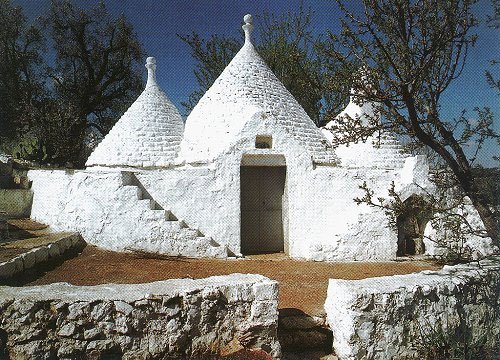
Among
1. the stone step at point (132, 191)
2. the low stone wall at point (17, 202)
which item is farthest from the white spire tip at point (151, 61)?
the low stone wall at point (17, 202)

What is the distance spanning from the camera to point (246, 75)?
11719mm

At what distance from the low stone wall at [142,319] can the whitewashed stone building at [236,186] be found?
208 inches

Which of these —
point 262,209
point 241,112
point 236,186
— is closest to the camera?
point 236,186

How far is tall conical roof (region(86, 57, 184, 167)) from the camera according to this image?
11.0 meters

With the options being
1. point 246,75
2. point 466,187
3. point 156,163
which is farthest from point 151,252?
point 466,187

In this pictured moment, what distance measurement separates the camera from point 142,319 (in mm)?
3906

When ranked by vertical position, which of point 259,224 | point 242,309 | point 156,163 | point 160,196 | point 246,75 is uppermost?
point 246,75

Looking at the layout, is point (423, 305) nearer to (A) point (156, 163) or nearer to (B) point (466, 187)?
(B) point (466, 187)

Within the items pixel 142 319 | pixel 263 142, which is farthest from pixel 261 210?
pixel 142 319

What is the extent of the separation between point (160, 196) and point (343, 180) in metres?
4.78

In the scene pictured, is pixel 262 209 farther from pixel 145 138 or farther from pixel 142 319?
pixel 142 319

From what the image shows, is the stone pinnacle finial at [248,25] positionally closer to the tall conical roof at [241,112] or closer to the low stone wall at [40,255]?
the tall conical roof at [241,112]

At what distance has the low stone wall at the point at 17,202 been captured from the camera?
1262cm

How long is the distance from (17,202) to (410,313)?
12.7 meters
